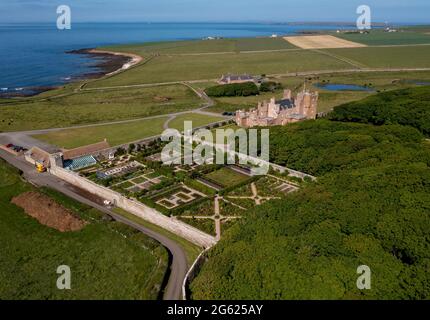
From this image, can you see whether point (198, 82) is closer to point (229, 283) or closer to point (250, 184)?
point (250, 184)

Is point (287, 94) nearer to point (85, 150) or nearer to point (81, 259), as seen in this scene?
point (85, 150)

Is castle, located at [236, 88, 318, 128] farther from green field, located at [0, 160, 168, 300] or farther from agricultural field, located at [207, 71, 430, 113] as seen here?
green field, located at [0, 160, 168, 300]

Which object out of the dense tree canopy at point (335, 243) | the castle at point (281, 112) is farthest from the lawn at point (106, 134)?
the dense tree canopy at point (335, 243)

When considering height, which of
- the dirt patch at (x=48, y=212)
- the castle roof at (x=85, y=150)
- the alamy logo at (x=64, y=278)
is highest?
the castle roof at (x=85, y=150)

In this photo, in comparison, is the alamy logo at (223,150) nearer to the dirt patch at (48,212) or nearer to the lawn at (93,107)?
the dirt patch at (48,212)

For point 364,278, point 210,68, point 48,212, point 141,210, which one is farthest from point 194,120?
point 210,68
